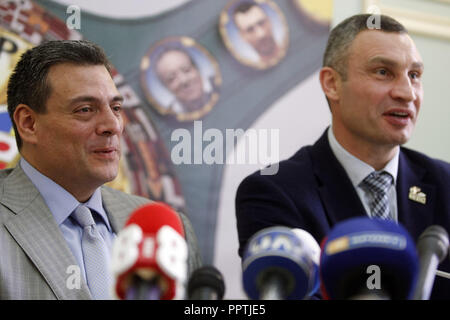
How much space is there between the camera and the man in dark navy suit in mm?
1571

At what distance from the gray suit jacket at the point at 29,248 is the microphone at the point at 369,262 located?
0.67 meters

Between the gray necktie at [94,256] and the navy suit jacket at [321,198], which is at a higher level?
the navy suit jacket at [321,198]

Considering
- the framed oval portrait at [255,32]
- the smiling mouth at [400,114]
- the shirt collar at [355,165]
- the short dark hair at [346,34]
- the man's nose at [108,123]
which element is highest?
the framed oval portrait at [255,32]

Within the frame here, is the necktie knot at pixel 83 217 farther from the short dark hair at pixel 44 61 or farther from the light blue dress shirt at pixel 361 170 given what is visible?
the light blue dress shirt at pixel 361 170

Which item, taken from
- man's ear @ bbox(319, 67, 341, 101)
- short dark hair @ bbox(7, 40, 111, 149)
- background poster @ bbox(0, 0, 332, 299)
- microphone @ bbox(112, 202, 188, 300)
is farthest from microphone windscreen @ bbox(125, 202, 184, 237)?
background poster @ bbox(0, 0, 332, 299)

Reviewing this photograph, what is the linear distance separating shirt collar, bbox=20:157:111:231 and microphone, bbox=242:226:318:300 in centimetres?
77

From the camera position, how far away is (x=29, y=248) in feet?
4.30

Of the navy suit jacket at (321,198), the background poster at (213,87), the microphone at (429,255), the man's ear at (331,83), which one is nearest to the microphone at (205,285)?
the microphone at (429,255)

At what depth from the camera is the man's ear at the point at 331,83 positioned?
70.7 inches

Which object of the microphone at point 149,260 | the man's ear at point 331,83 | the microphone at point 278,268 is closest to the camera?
the microphone at point 149,260

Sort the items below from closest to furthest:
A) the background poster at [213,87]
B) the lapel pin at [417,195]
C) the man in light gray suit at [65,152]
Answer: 1. the man in light gray suit at [65,152]
2. the lapel pin at [417,195]
3. the background poster at [213,87]

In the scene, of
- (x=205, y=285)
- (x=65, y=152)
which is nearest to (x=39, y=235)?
(x=65, y=152)

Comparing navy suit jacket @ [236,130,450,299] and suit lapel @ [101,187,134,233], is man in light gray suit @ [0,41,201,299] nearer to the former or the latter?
suit lapel @ [101,187,134,233]

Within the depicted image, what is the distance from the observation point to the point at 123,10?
2209 millimetres
